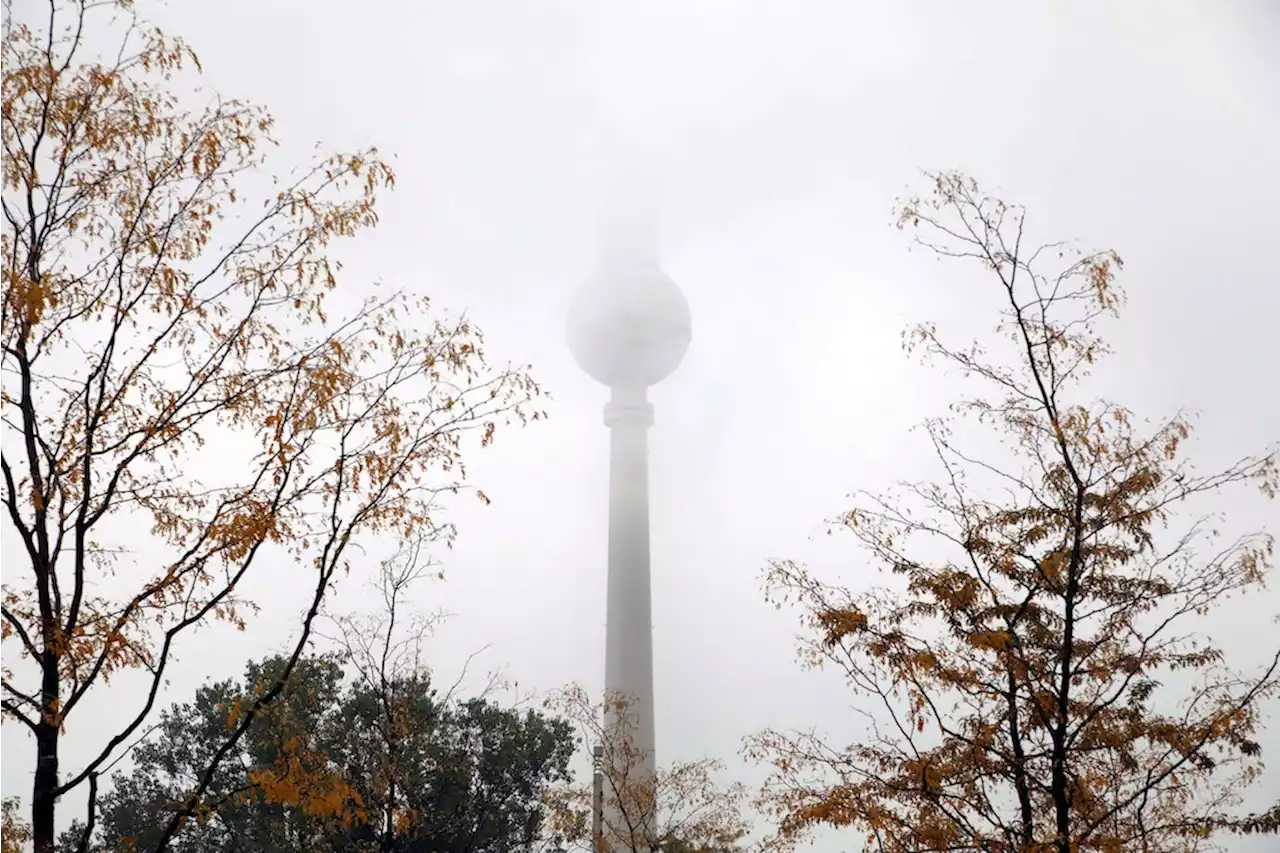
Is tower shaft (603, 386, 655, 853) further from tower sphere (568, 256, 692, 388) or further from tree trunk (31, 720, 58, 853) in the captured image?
tree trunk (31, 720, 58, 853)

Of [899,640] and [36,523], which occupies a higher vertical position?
[899,640]

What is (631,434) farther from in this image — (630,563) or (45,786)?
(45,786)

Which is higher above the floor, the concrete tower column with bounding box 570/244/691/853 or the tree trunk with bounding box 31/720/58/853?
the concrete tower column with bounding box 570/244/691/853

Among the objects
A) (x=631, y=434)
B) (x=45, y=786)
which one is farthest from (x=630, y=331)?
(x=45, y=786)

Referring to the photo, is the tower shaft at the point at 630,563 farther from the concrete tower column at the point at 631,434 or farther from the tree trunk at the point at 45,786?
→ the tree trunk at the point at 45,786

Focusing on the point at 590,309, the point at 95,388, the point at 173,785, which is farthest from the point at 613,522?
the point at 95,388

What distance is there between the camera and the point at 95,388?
5.88m

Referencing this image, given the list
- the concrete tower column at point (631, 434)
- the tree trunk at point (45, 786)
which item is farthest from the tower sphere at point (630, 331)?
the tree trunk at point (45, 786)

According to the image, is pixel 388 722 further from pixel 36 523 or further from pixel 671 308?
pixel 671 308

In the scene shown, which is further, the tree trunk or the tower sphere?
the tower sphere

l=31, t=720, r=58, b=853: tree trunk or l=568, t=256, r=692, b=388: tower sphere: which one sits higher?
l=568, t=256, r=692, b=388: tower sphere

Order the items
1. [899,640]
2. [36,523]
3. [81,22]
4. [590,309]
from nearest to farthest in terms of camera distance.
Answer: [36,523] → [81,22] → [899,640] → [590,309]

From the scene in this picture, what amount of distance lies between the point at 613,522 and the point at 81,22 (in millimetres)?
41553

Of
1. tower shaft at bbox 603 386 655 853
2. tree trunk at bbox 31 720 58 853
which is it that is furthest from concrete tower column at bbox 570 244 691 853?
tree trunk at bbox 31 720 58 853
